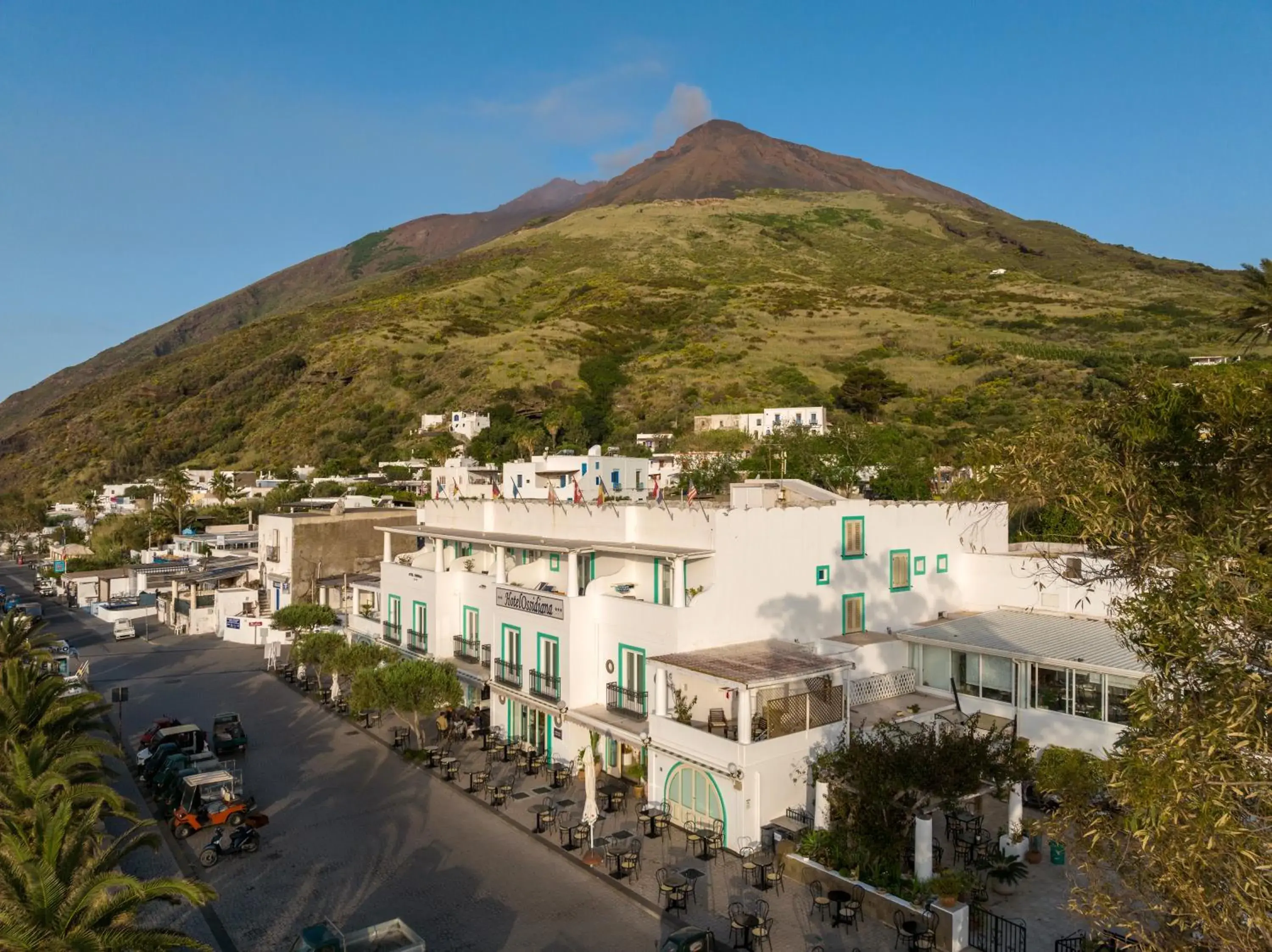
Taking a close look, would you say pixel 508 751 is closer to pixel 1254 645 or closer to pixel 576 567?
pixel 576 567

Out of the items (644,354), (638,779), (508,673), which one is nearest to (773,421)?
(644,354)

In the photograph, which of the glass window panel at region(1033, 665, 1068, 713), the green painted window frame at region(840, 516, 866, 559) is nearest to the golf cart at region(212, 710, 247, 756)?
the green painted window frame at region(840, 516, 866, 559)

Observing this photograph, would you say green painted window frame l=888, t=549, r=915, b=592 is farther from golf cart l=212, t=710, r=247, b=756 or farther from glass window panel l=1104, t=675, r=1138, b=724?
golf cart l=212, t=710, r=247, b=756

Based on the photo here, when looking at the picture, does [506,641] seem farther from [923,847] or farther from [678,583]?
[923,847]

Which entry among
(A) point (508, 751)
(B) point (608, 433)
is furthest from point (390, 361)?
(A) point (508, 751)

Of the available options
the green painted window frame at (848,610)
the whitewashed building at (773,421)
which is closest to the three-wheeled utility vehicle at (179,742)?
the green painted window frame at (848,610)

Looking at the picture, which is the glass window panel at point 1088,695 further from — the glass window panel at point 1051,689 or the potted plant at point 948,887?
the potted plant at point 948,887
